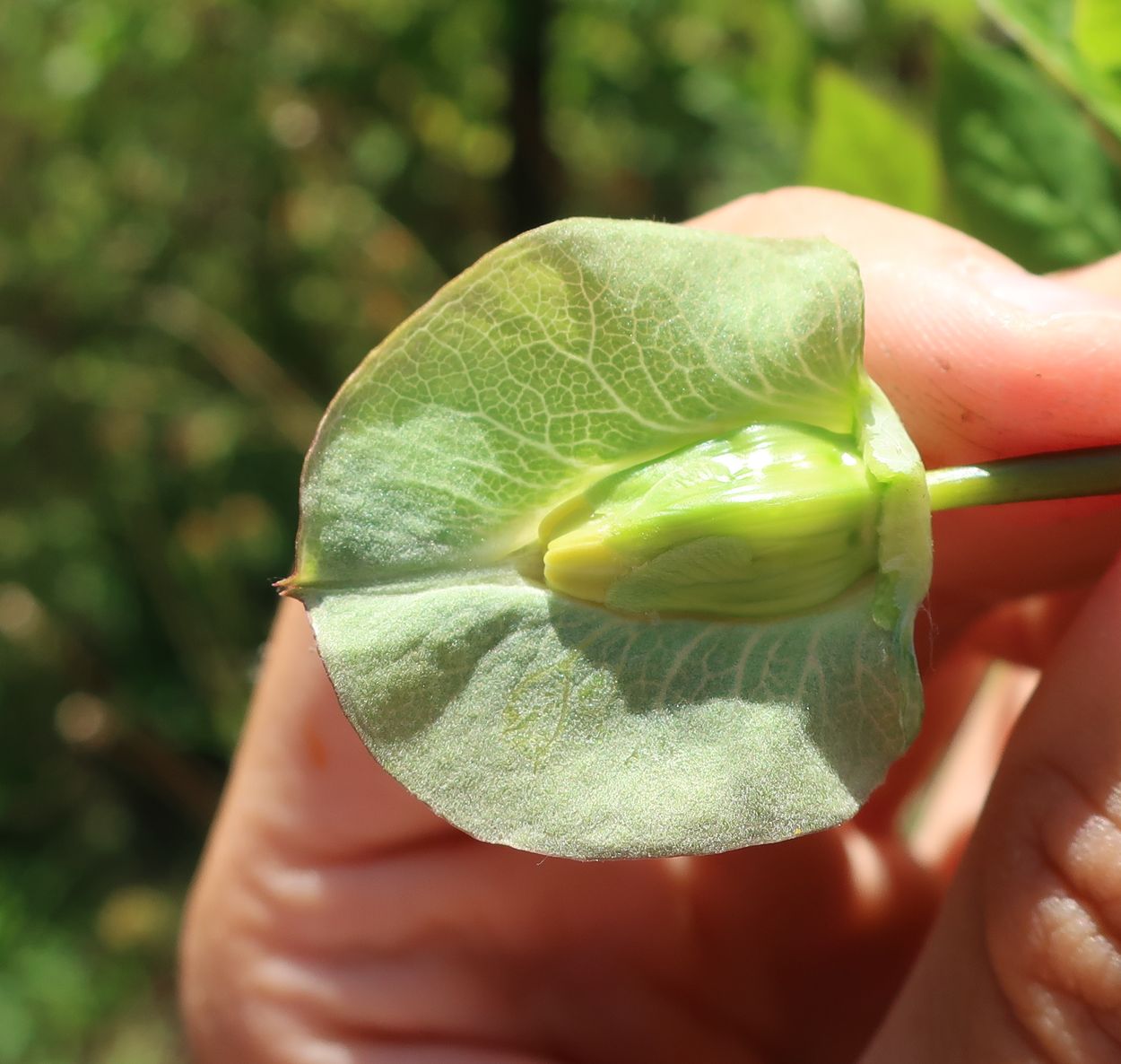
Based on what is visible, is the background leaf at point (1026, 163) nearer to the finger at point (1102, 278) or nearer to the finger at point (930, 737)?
the finger at point (1102, 278)

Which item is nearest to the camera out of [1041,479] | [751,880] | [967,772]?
[1041,479]

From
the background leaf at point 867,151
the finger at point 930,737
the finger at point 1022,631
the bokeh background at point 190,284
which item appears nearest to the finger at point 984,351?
the background leaf at point 867,151

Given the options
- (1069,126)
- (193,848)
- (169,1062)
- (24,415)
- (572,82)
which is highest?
(1069,126)

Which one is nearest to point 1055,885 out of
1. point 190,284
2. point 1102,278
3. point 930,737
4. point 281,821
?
point 1102,278

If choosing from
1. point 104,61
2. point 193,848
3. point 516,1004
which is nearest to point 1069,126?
point 516,1004

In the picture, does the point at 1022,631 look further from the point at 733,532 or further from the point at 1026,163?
the point at 733,532

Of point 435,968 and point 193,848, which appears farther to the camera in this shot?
point 193,848

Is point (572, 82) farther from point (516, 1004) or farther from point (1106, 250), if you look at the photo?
point (516, 1004)
